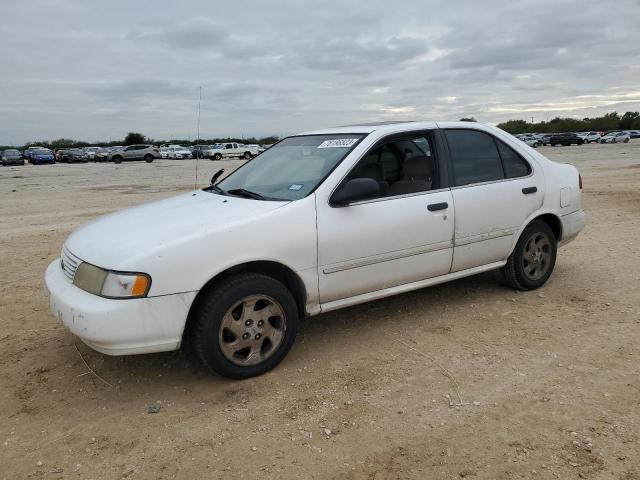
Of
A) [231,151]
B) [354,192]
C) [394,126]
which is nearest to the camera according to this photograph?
[354,192]

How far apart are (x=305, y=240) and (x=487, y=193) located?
6.02ft

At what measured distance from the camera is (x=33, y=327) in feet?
15.1

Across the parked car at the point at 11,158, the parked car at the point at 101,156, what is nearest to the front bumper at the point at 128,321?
the parked car at the point at 11,158

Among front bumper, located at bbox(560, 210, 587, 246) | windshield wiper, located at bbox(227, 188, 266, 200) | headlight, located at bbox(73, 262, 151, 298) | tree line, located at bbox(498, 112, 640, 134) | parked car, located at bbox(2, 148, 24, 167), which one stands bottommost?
headlight, located at bbox(73, 262, 151, 298)

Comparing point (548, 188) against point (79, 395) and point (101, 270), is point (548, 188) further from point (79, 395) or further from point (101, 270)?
point (79, 395)

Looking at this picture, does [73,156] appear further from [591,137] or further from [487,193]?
[591,137]

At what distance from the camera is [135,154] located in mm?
47562

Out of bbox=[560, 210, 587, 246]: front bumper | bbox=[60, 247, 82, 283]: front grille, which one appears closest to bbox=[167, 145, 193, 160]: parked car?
bbox=[560, 210, 587, 246]: front bumper

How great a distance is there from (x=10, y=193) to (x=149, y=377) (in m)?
17.4

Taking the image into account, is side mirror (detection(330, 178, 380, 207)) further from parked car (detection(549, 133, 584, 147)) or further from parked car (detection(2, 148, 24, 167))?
parked car (detection(549, 133, 584, 147))

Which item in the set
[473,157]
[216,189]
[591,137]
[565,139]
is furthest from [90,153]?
[591,137]

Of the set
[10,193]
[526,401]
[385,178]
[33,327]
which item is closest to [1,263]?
[33,327]

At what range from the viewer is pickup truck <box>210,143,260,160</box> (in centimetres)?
4966

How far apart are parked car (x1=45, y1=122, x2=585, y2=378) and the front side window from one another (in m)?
0.01
